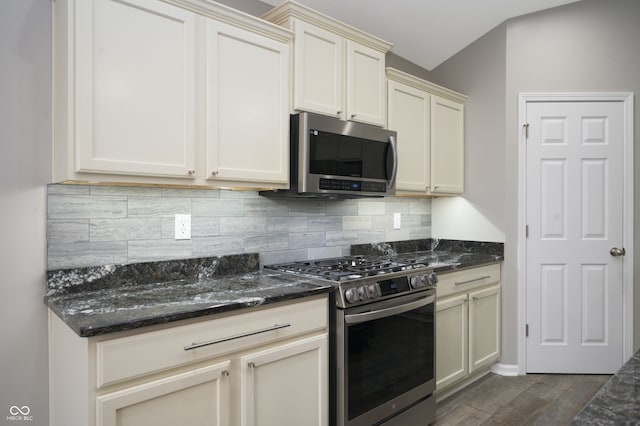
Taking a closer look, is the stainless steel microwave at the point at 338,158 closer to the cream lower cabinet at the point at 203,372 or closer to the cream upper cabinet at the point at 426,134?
the cream upper cabinet at the point at 426,134

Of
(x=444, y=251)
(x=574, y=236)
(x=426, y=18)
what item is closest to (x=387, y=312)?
(x=444, y=251)

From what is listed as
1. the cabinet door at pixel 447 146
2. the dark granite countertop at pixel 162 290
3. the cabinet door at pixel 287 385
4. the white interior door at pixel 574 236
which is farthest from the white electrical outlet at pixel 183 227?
the white interior door at pixel 574 236

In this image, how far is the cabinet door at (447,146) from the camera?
3312 millimetres

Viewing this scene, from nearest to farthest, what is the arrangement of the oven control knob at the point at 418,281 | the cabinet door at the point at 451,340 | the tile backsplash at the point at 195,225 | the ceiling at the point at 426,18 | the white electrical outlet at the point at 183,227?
the tile backsplash at the point at 195,225 → the white electrical outlet at the point at 183,227 → the oven control knob at the point at 418,281 → the cabinet door at the point at 451,340 → the ceiling at the point at 426,18

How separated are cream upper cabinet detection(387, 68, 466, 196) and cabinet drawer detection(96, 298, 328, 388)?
1.48 m

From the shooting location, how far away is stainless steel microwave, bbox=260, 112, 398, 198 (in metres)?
2.26

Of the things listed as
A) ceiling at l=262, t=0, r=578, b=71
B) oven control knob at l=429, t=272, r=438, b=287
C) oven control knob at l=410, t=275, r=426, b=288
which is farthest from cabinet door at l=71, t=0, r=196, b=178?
oven control knob at l=429, t=272, r=438, b=287

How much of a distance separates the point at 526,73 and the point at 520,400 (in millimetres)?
2462

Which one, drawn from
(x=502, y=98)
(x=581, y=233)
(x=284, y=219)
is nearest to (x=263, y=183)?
(x=284, y=219)

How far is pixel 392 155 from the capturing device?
108 inches

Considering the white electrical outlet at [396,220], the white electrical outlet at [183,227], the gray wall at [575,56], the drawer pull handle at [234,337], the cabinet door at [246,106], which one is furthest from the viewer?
the white electrical outlet at [396,220]

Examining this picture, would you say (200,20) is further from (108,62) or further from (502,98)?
(502,98)

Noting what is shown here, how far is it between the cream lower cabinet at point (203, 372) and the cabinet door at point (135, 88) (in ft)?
2.27

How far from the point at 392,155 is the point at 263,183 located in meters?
1.00
